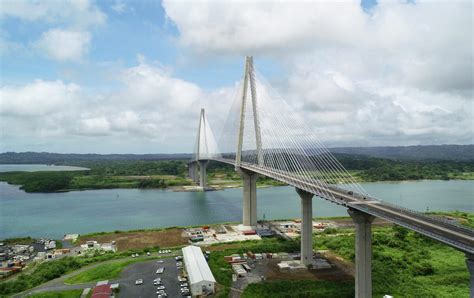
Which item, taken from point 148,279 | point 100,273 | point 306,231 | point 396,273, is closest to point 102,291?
point 148,279

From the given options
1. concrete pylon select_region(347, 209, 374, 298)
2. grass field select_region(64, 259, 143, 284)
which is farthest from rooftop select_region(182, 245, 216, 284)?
concrete pylon select_region(347, 209, 374, 298)

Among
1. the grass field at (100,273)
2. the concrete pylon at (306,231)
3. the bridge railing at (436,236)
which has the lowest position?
the grass field at (100,273)

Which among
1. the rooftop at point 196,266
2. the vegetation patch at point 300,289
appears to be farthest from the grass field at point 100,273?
the vegetation patch at point 300,289

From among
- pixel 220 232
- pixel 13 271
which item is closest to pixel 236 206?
pixel 220 232

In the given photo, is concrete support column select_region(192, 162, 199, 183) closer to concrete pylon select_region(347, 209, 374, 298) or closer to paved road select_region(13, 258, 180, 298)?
paved road select_region(13, 258, 180, 298)

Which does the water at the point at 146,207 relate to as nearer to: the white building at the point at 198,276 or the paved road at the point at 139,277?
the paved road at the point at 139,277

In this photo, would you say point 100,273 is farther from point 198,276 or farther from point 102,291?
point 198,276

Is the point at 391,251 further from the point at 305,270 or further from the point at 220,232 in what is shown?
the point at 220,232
